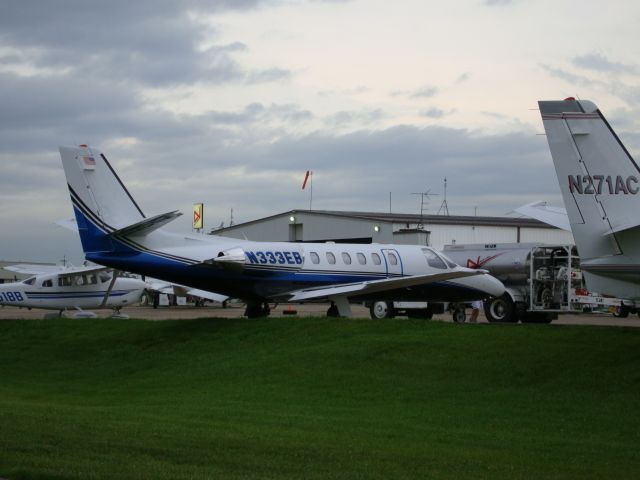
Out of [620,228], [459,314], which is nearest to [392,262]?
[459,314]

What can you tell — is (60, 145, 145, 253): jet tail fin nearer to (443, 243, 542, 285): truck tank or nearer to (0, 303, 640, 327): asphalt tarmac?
(0, 303, 640, 327): asphalt tarmac

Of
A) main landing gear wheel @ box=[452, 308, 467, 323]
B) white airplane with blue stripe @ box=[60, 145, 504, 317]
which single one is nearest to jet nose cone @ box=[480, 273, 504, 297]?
white airplane with blue stripe @ box=[60, 145, 504, 317]

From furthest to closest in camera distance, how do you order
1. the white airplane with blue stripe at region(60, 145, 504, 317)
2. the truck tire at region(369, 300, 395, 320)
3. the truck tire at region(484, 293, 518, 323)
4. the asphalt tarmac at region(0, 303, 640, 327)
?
the asphalt tarmac at region(0, 303, 640, 327) < the truck tire at region(369, 300, 395, 320) < the truck tire at region(484, 293, 518, 323) < the white airplane with blue stripe at region(60, 145, 504, 317)

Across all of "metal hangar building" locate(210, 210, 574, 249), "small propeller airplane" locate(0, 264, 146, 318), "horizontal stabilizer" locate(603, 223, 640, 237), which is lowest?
"small propeller airplane" locate(0, 264, 146, 318)

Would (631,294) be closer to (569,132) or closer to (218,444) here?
(569,132)

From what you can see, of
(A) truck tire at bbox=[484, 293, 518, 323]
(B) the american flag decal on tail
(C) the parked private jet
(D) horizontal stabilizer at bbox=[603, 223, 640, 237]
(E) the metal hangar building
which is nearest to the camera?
(D) horizontal stabilizer at bbox=[603, 223, 640, 237]

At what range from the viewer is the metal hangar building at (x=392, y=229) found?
67.6 meters

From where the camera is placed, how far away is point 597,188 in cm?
1661

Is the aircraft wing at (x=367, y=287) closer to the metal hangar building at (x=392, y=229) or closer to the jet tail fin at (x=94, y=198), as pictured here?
the jet tail fin at (x=94, y=198)

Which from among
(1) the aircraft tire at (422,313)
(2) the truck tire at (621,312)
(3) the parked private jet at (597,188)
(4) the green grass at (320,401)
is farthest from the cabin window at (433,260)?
(3) the parked private jet at (597,188)

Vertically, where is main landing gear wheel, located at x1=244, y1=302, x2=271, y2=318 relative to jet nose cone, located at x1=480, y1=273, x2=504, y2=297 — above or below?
below

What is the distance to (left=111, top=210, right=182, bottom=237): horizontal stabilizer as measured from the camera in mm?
27000

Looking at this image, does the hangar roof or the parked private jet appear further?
the hangar roof

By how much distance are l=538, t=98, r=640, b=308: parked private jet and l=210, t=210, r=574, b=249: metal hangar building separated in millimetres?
47194
